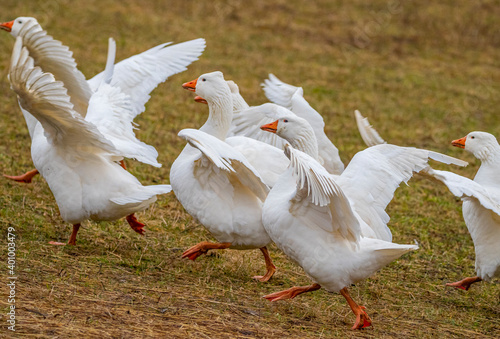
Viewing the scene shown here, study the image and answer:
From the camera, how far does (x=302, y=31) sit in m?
17.8

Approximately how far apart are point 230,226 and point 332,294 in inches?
42.1

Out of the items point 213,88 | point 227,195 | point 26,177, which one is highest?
point 213,88

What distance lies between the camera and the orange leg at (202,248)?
5.44 m

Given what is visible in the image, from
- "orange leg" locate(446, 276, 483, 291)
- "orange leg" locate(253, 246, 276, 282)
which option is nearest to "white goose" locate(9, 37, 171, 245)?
"orange leg" locate(253, 246, 276, 282)

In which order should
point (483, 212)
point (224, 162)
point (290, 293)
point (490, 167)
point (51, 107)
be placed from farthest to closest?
point (490, 167)
point (483, 212)
point (290, 293)
point (51, 107)
point (224, 162)

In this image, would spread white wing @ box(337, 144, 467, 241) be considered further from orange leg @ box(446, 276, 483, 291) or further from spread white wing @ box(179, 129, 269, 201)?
orange leg @ box(446, 276, 483, 291)

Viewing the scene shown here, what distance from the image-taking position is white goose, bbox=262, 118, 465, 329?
4469 mm

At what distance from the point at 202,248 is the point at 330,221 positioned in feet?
4.04

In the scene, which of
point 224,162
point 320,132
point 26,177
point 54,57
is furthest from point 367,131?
point 26,177

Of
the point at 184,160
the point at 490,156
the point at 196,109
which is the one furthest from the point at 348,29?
the point at 184,160

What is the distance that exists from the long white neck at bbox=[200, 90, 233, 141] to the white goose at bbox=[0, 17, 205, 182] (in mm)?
547

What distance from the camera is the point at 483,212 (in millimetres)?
5828

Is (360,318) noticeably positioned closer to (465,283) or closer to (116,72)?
(465,283)

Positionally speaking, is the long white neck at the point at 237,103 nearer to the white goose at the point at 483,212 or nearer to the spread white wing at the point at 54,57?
the spread white wing at the point at 54,57
